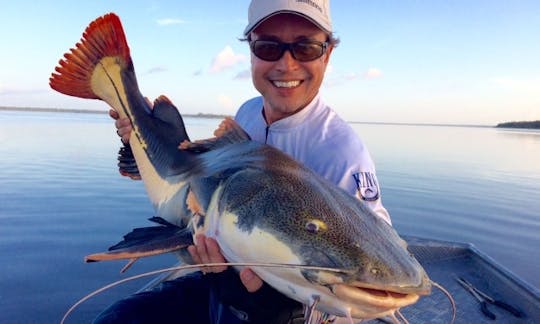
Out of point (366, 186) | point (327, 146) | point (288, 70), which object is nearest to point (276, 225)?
point (366, 186)

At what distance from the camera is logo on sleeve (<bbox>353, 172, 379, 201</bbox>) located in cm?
282

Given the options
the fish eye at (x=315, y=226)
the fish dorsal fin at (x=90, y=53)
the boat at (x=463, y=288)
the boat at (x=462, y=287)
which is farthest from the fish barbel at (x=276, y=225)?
the boat at (x=463, y=288)

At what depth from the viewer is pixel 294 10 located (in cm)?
315

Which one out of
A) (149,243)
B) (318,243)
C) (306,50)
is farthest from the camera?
(306,50)

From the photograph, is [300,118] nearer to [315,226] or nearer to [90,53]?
[315,226]

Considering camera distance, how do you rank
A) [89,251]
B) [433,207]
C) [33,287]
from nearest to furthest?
1. [33,287]
2. [89,251]
3. [433,207]

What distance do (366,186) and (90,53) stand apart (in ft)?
10.7

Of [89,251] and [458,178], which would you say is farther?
[458,178]

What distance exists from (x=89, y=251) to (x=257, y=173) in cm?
519

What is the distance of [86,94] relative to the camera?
4.45 meters

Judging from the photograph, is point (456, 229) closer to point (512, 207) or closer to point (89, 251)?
point (512, 207)

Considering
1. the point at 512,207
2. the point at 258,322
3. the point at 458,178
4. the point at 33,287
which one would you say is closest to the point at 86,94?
the point at 33,287

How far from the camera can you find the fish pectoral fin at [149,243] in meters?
2.34

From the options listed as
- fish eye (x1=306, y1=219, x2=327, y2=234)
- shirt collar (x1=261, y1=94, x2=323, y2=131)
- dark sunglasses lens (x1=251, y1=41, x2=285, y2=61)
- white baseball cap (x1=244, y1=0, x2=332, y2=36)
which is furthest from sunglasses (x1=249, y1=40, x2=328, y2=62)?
fish eye (x1=306, y1=219, x2=327, y2=234)
